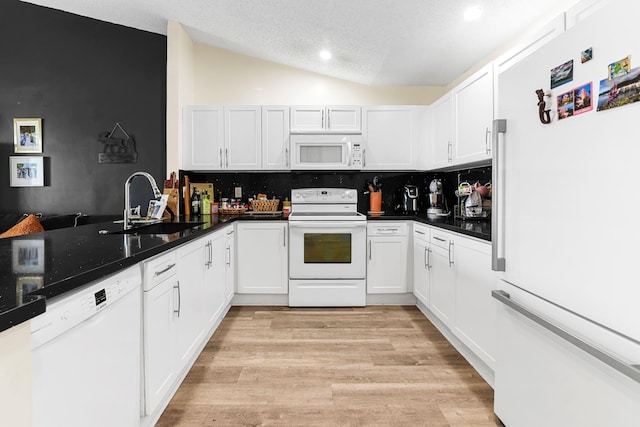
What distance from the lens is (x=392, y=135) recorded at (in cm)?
383

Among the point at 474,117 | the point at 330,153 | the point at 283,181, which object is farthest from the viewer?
the point at 283,181

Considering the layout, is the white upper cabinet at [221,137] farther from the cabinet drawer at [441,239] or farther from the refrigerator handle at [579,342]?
the refrigerator handle at [579,342]

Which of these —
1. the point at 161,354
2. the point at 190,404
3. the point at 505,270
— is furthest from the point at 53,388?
the point at 505,270

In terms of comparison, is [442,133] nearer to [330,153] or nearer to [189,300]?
[330,153]

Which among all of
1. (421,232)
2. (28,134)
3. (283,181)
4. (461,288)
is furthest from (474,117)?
(28,134)

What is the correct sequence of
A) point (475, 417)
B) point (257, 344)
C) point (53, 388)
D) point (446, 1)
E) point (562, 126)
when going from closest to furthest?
1. point (53, 388)
2. point (562, 126)
3. point (475, 417)
4. point (446, 1)
5. point (257, 344)

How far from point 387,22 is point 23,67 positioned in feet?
12.7

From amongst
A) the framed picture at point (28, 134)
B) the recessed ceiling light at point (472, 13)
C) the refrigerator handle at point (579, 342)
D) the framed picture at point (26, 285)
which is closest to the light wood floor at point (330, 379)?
the refrigerator handle at point (579, 342)

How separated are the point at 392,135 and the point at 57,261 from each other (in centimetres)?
325

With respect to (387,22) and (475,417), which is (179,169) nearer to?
(387,22)

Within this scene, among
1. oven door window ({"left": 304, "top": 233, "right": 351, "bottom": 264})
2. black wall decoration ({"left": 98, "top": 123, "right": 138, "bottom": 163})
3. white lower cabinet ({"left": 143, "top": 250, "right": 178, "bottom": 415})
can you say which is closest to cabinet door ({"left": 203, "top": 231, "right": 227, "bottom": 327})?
white lower cabinet ({"left": 143, "top": 250, "right": 178, "bottom": 415})

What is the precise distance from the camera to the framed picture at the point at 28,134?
3.84 m

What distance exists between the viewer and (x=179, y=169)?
367 centimetres

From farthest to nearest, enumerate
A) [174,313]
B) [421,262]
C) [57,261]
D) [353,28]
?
[421,262] < [353,28] < [174,313] < [57,261]
